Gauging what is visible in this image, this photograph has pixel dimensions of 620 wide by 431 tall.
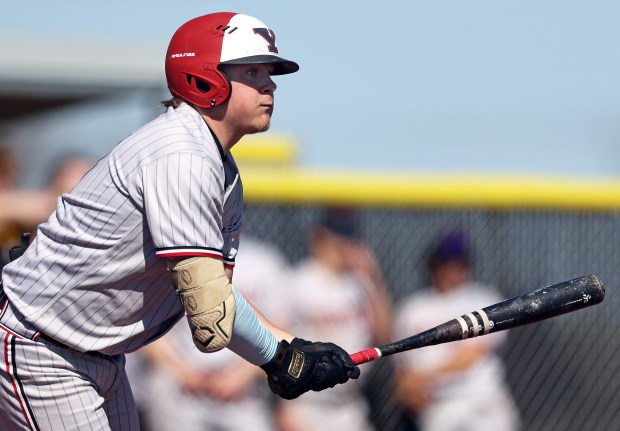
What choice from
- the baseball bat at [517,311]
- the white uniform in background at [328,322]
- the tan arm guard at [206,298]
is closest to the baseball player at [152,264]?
the tan arm guard at [206,298]

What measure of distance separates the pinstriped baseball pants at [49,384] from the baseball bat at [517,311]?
1.08 m

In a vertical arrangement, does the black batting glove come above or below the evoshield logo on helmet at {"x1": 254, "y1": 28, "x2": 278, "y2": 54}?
below

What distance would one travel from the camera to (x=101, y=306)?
11.9ft

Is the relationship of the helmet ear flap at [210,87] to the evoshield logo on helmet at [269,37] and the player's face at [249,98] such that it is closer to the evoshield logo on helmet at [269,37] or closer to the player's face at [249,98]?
the player's face at [249,98]

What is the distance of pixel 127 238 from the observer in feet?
11.6

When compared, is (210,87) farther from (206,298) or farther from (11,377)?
(11,377)

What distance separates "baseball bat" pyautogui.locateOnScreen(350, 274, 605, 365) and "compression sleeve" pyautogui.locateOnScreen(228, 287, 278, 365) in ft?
1.80

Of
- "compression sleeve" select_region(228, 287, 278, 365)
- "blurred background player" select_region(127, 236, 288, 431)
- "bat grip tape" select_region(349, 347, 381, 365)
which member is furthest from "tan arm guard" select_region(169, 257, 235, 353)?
"blurred background player" select_region(127, 236, 288, 431)

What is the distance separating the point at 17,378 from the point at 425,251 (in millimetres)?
3931

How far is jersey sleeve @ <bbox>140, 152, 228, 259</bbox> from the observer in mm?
3389

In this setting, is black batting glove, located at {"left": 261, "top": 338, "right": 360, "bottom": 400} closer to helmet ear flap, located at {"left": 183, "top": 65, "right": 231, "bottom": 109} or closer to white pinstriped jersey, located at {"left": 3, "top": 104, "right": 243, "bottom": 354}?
white pinstriped jersey, located at {"left": 3, "top": 104, "right": 243, "bottom": 354}

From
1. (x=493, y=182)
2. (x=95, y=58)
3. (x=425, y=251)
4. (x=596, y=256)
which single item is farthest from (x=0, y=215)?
(x=596, y=256)

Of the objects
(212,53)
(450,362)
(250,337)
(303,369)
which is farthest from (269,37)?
(450,362)

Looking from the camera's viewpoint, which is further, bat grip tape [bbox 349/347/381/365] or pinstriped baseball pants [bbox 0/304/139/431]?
bat grip tape [bbox 349/347/381/365]
